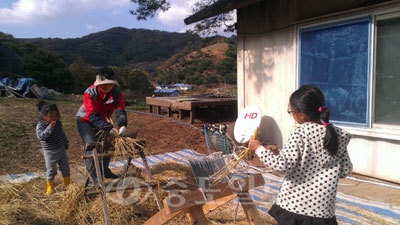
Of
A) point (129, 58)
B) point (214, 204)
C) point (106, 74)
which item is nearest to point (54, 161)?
point (106, 74)

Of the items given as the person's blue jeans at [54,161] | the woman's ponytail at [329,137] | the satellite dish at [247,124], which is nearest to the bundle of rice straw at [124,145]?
the person's blue jeans at [54,161]

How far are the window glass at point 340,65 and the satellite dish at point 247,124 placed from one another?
3.02 feet

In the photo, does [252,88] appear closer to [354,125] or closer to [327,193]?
[354,125]

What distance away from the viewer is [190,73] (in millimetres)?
45125

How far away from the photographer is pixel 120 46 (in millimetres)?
78000

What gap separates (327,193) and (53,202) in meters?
2.69

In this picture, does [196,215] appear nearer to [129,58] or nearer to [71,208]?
[71,208]

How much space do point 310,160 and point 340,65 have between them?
3072mm

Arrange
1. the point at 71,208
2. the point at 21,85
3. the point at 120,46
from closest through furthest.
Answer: the point at 71,208, the point at 21,85, the point at 120,46

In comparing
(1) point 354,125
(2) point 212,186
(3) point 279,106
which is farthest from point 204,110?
(2) point 212,186

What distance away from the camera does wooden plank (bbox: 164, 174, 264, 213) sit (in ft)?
6.72

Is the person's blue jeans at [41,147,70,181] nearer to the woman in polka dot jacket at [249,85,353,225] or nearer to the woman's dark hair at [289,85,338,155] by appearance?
the woman in polka dot jacket at [249,85,353,225]

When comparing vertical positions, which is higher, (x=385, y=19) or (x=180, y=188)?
(x=385, y=19)

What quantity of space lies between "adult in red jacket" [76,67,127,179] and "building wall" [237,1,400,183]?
2.75 m
